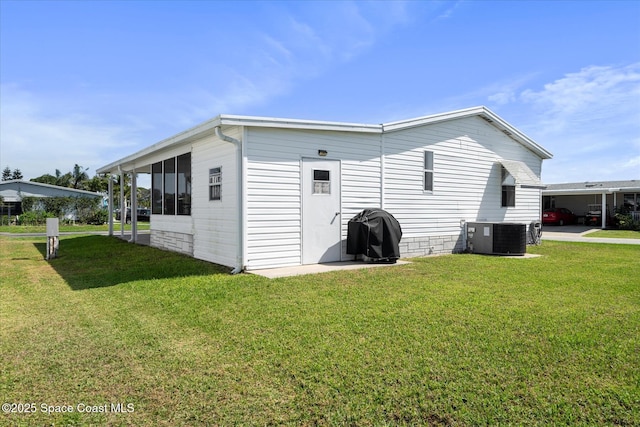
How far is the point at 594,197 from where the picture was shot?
94.8ft

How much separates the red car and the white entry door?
2347 cm

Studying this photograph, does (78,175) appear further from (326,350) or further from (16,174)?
(326,350)

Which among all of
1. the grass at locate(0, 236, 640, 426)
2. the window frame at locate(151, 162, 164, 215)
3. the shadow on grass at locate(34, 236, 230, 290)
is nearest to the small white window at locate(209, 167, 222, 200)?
the shadow on grass at locate(34, 236, 230, 290)

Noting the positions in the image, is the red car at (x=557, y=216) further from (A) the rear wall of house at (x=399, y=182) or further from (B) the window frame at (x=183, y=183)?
(B) the window frame at (x=183, y=183)

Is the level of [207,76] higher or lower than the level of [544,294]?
higher

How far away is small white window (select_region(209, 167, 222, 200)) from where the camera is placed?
8.81 metres

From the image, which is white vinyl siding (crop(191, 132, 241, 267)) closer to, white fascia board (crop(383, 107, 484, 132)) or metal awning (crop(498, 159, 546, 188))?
white fascia board (crop(383, 107, 484, 132))

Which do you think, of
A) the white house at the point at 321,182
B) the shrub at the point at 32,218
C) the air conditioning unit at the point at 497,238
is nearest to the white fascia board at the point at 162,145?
the white house at the point at 321,182

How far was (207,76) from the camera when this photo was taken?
40.2 feet

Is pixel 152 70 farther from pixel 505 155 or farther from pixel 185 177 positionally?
pixel 505 155

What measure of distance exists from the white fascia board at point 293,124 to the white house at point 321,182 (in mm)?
22

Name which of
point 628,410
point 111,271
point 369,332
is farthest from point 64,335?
point 628,410

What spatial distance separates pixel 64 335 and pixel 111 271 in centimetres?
446

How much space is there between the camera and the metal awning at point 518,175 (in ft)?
40.9
